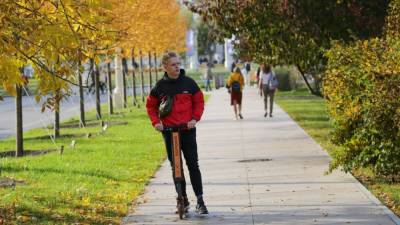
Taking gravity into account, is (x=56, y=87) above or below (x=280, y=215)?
above

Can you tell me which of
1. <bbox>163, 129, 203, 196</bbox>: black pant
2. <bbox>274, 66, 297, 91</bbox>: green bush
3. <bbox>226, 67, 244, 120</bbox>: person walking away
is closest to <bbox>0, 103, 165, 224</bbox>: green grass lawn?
<bbox>163, 129, 203, 196</bbox>: black pant

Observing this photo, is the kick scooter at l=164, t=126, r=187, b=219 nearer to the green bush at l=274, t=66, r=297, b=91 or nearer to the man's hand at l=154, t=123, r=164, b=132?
the man's hand at l=154, t=123, r=164, b=132

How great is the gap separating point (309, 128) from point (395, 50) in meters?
10.8

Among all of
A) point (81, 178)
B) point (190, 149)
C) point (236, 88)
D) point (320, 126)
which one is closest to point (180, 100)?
point (190, 149)

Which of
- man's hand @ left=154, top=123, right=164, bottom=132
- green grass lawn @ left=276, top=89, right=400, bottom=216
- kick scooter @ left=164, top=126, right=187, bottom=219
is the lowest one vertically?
green grass lawn @ left=276, top=89, right=400, bottom=216

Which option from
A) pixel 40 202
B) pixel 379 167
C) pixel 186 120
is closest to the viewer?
pixel 186 120

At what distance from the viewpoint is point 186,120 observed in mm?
9086

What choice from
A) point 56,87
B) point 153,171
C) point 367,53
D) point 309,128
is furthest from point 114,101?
point 56,87

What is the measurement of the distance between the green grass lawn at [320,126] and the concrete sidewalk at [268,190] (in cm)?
23

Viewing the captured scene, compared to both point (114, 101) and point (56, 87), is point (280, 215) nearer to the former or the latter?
point (56, 87)

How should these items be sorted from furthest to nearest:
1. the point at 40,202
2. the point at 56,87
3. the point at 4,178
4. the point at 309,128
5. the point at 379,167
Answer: the point at 309,128
the point at 4,178
the point at 379,167
the point at 40,202
the point at 56,87

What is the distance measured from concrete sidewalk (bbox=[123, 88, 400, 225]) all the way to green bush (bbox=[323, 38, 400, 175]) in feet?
1.44

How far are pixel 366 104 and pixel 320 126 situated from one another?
11.0 metres

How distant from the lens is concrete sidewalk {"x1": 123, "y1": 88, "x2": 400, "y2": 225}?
904cm
